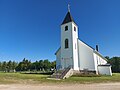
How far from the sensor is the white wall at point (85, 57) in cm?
3231

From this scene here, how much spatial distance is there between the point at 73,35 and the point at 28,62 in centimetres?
5835

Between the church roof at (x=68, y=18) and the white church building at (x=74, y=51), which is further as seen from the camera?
the church roof at (x=68, y=18)

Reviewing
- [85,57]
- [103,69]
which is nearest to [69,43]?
[85,57]

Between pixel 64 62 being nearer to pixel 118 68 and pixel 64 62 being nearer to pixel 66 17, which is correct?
pixel 66 17

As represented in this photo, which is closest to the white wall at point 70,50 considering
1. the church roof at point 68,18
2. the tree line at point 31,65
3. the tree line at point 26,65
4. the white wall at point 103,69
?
the church roof at point 68,18

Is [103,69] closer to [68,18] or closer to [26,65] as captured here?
[68,18]

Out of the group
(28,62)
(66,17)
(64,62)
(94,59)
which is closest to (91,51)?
(94,59)

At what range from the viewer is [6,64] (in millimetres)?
86438

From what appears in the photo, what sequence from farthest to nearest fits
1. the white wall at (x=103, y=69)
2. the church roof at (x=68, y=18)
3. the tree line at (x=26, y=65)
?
1. the tree line at (x=26, y=65)
2. the white wall at (x=103, y=69)
3. the church roof at (x=68, y=18)

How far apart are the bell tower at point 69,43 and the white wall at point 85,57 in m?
1.31

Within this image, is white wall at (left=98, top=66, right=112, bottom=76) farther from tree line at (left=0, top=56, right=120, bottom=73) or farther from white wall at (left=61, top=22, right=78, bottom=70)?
tree line at (left=0, top=56, right=120, bottom=73)

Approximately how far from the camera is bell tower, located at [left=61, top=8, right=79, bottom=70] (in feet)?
102

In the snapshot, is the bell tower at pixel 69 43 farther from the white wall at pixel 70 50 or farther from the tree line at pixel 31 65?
the tree line at pixel 31 65

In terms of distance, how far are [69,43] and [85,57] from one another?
474 cm
